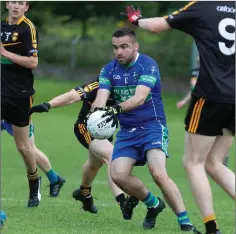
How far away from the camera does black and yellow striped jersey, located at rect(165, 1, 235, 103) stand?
753 cm

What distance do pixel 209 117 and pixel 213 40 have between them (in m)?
0.66

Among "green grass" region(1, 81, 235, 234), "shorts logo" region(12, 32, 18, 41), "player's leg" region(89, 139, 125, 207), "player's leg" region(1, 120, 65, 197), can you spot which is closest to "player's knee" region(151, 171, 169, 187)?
"green grass" region(1, 81, 235, 234)

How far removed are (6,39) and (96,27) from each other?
3553 cm

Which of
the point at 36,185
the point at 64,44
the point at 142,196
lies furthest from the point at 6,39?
the point at 64,44

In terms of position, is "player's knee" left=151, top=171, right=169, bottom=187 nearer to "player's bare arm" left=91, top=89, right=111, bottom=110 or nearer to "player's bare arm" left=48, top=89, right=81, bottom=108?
"player's bare arm" left=91, top=89, right=111, bottom=110

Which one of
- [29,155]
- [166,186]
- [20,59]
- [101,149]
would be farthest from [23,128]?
[166,186]

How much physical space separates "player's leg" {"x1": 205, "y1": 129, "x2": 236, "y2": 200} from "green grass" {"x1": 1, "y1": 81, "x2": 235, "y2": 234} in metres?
0.72

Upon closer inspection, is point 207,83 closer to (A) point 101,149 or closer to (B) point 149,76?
(B) point 149,76

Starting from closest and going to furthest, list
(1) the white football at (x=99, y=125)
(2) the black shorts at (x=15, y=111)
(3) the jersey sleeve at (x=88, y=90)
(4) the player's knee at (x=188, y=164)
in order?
(4) the player's knee at (x=188, y=164) < (1) the white football at (x=99, y=125) < (3) the jersey sleeve at (x=88, y=90) < (2) the black shorts at (x=15, y=111)

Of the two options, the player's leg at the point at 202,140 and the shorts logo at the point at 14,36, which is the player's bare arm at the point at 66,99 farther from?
the player's leg at the point at 202,140

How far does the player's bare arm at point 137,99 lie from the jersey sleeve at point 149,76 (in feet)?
0.17

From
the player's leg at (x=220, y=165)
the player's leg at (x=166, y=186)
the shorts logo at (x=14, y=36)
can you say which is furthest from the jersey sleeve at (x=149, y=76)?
the shorts logo at (x=14, y=36)

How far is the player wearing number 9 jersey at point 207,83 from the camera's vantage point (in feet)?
24.7

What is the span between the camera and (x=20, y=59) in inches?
385
